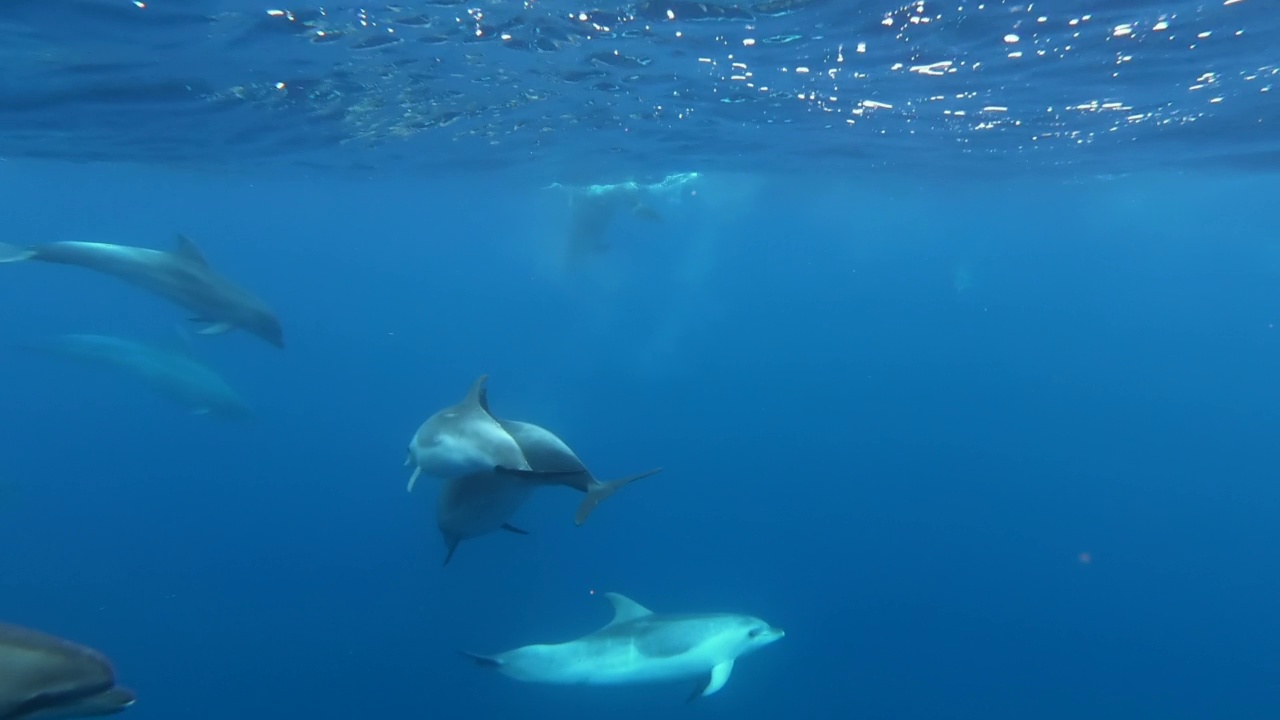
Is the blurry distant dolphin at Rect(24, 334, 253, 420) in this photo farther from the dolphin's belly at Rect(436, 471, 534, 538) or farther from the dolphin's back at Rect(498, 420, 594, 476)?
the dolphin's back at Rect(498, 420, 594, 476)

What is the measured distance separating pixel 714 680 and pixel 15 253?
13151mm

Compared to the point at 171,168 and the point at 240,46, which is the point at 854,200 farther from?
the point at 240,46

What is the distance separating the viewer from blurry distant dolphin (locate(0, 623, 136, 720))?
335 centimetres

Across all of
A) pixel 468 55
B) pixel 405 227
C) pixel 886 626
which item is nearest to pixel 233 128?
pixel 468 55

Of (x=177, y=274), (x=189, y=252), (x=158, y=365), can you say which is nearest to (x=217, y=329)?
(x=177, y=274)

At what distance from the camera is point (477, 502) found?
8.85m

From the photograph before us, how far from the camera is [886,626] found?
18.9m

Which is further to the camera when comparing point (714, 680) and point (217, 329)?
point (217, 329)

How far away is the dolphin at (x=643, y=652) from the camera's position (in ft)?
37.3

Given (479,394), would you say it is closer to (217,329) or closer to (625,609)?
(625,609)

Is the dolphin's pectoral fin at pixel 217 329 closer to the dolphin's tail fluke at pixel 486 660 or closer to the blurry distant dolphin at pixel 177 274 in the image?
the blurry distant dolphin at pixel 177 274

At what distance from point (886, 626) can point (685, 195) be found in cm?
2792

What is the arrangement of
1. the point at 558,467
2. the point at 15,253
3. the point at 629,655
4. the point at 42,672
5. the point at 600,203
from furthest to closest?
the point at 600,203 < the point at 15,253 < the point at 629,655 < the point at 558,467 < the point at 42,672

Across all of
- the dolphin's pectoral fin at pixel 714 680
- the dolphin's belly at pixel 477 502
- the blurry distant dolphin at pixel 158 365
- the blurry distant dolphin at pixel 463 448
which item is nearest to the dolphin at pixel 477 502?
the dolphin's belly at pixel 477 502
